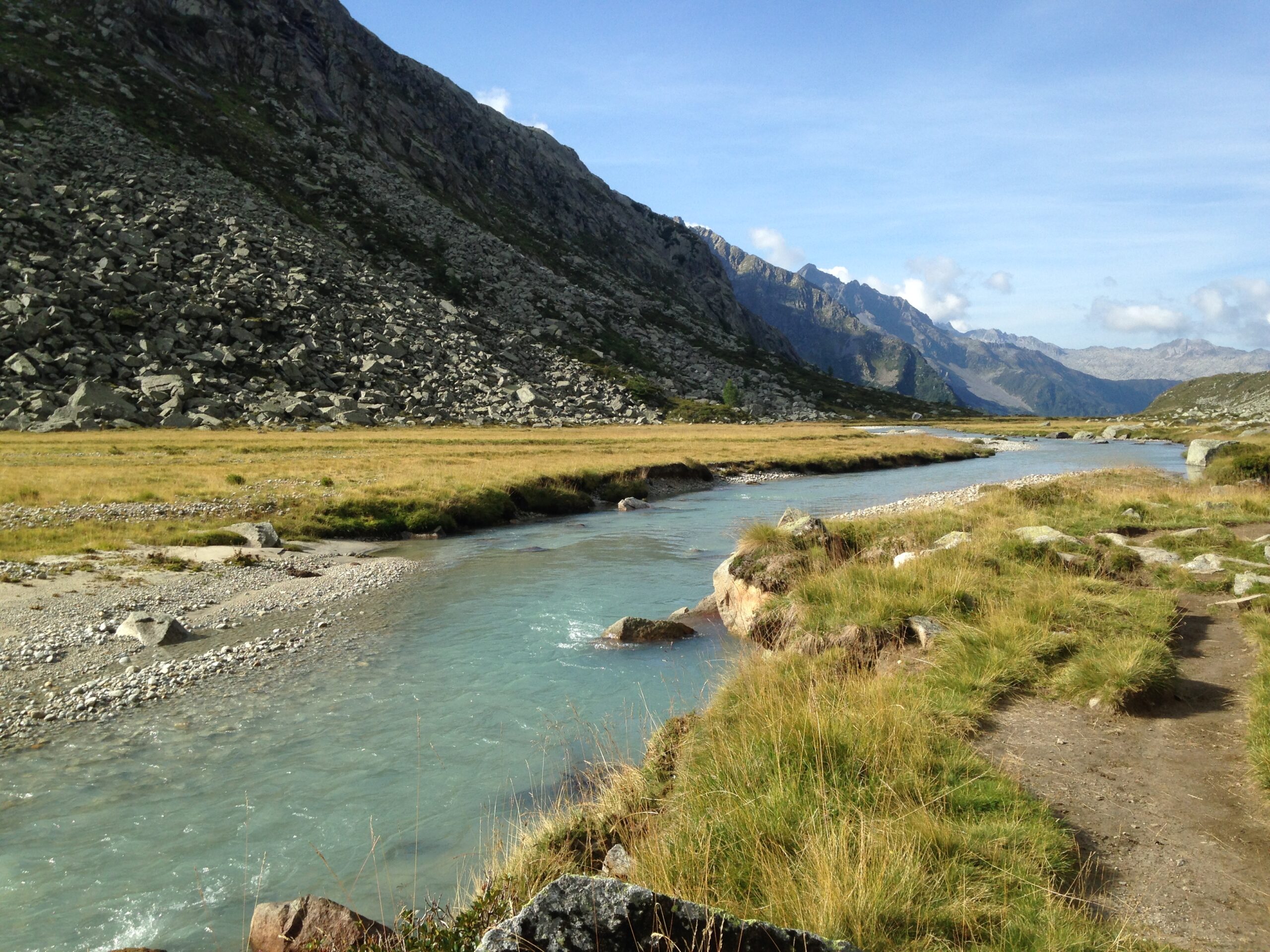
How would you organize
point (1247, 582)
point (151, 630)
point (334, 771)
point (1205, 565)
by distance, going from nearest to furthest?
point (334, 771)
point (1247, 582)
point (1205, 565)
point (151, 630)

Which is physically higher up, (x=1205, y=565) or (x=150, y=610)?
(x=1205, y=565)

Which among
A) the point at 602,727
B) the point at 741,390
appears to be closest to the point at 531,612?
the point at 602,727

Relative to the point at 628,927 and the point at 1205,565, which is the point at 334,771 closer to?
the point at 628,927

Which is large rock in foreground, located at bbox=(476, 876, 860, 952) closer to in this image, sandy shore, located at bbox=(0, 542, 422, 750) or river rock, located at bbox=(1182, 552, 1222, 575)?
sandy shore, located at bbox=(0, 542, 422, 750)

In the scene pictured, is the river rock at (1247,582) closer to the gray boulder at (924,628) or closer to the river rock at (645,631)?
the gray boulder at (924,628)

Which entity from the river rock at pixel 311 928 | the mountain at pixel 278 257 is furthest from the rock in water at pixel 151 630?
the mountain at pixel 278 257

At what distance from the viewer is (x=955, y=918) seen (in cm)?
450

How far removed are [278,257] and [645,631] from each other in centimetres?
9114

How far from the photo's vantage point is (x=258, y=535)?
2430 centimetres

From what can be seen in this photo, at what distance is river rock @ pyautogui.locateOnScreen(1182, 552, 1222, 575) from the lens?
1355 centimetres

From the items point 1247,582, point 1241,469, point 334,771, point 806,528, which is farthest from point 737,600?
point 1241,469

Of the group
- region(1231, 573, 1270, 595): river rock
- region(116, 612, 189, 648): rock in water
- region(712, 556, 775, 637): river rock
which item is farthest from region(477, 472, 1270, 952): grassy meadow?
region(116, 612, 189, 648): rock in water

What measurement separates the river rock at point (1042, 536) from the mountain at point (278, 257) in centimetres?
6537

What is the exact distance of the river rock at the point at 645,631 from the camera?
49.2ft
